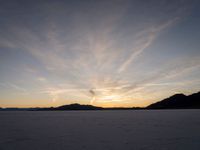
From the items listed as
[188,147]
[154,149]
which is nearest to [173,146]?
[188,147]

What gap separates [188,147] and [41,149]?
36.1 ft

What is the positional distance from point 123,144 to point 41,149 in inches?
257

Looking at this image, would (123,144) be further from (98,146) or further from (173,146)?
(173,146)

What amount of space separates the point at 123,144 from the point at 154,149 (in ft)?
9.99

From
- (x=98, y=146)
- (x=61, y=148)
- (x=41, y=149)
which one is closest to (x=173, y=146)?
(x=98, y=146)

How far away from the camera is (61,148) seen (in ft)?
49.9

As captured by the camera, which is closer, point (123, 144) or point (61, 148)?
point (61, 148)

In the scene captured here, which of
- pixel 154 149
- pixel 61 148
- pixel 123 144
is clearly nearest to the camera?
pixel 154 149

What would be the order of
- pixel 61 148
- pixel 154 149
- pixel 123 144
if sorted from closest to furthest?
pixel 154 149, pixel 61 148, pixel 123 144

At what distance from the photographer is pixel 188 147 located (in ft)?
49.1

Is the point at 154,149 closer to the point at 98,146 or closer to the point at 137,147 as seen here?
the point at 137,147

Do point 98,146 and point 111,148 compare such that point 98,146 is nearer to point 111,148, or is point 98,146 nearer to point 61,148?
point 111,148

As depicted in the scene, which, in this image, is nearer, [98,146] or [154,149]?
[154,149]

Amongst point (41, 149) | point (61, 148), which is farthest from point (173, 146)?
point (41, 149)
